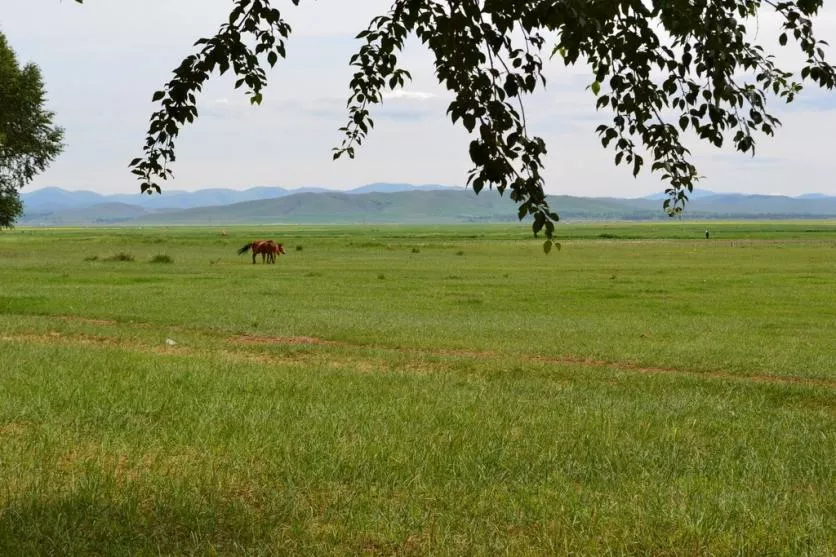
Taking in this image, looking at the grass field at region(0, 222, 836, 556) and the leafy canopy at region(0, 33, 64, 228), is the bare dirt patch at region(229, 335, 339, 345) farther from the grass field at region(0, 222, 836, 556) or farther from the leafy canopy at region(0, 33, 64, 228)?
the leafy canopy at region(0, 33, 64, 228)

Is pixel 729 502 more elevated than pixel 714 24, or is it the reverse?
pixel 714 24

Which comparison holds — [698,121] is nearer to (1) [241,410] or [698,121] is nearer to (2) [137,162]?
(2) [137,162]

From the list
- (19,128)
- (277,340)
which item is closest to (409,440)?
(277,340)

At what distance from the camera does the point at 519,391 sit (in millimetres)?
12867

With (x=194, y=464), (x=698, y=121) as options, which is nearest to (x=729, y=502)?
(x=698, y=121)

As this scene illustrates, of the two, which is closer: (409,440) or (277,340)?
(409,440)

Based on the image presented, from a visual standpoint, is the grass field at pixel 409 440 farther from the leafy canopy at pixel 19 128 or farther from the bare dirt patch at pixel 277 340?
the leafy canopy at pixel 19 128

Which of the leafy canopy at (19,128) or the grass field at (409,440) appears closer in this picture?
the grass field at (409,440)

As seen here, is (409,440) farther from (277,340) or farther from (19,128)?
(19,128)

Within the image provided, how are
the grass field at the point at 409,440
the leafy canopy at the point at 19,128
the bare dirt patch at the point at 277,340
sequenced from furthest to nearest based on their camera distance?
the leafy canopy at the point at 19,128 → the bare dirt patch at the point at 277,340 → the grass field at the point at 409,440

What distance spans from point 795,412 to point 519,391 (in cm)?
383

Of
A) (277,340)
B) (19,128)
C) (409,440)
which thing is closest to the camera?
(409,440)

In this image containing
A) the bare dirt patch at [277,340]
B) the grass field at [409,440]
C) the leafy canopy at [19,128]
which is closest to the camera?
the grass field at [409,440]

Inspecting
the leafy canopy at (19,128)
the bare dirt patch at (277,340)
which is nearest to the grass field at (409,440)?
the bare dirt patch at (277,340)
